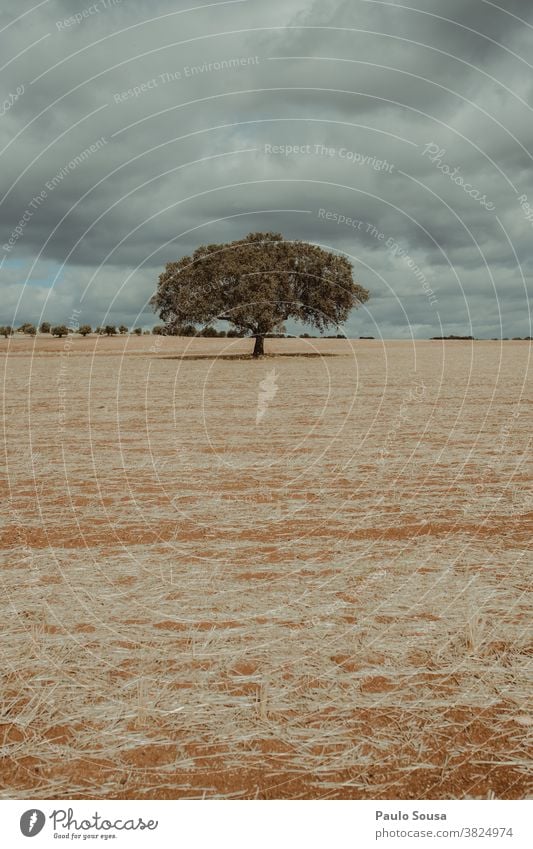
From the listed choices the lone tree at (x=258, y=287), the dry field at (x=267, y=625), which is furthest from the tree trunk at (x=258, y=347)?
the dry field at (x=267, y=625)

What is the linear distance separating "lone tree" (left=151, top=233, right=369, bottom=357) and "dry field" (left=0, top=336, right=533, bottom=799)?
4731 cm

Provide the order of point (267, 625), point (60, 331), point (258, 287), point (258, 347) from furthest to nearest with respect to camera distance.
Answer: point (60, 331) → point (258, 347) → point (258, 287) → point (267, 625)

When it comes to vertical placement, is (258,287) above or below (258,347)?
above

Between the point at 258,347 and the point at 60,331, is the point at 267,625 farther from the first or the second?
the point at 60,331

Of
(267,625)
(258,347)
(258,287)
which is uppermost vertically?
(258,287)

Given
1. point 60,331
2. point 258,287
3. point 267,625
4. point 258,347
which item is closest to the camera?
point 267,625

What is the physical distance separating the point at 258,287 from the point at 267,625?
57.4 meters

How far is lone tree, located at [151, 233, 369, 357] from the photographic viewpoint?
6262 centimetres

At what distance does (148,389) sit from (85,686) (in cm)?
3150

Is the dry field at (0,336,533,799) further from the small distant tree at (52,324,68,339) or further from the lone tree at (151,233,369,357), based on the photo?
the small distant tree at (52,324,68,339)

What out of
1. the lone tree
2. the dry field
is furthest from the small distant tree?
the dry field

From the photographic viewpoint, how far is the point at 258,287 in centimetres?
6228

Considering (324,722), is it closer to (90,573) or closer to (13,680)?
(13,680)

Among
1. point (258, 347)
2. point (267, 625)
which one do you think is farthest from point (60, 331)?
point (267, 625)
